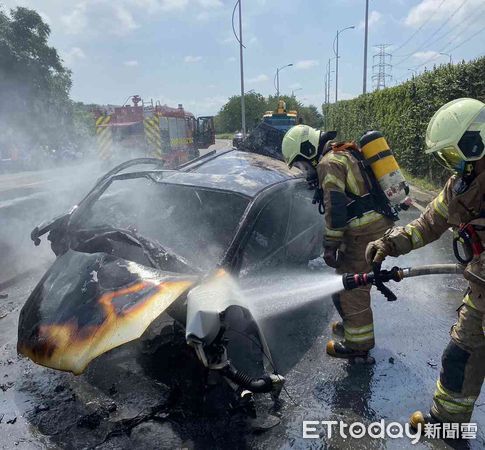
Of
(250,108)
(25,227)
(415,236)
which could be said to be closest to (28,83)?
(25,227)

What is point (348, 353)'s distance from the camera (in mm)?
3463

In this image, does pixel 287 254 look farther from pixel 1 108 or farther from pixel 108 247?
pixel 1 108

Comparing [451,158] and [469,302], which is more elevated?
[451,158]

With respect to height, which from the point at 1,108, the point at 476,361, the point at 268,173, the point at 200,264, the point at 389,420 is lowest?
the point at 389,420

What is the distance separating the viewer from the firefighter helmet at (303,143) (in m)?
3.68

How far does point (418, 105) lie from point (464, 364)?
Answer: 10.8m

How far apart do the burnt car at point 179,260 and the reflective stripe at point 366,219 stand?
0.74m

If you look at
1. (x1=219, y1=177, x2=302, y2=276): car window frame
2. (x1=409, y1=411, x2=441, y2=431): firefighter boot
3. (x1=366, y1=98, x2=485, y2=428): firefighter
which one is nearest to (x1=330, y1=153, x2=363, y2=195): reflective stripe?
(x1=219, y1=177, x2=302, y2=276): car window frame

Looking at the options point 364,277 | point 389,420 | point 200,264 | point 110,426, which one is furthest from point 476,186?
point 110,426

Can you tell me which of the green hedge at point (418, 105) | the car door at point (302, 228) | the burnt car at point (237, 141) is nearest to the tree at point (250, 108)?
the green hedge at point (418, 105)

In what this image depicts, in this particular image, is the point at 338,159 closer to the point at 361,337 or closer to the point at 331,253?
→ the point at 331,253

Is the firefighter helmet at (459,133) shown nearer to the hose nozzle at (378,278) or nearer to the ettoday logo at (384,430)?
the hose nozzle at (378,278)

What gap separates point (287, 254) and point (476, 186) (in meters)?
2.08

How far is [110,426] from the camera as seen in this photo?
2.67 meters
